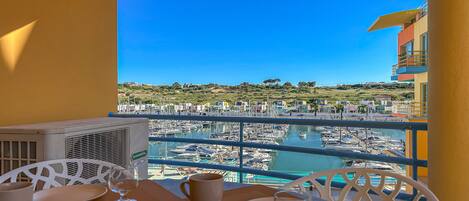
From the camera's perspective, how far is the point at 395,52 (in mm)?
8727

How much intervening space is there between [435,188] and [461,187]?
7.6 inches

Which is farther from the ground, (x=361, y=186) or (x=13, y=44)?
(x=13, y=44)

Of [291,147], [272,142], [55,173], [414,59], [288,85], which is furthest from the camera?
[414,59]

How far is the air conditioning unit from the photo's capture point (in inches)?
66.8

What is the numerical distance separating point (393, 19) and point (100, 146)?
7.73m

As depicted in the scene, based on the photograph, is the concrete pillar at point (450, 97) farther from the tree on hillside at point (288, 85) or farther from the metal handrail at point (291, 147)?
the tree on hillside at point (288, 85)

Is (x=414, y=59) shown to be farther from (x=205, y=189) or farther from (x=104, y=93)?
(x=205, y=189)

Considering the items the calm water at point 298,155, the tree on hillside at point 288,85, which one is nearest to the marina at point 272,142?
the calm water at point 298,155

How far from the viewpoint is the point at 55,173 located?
134 centimetres

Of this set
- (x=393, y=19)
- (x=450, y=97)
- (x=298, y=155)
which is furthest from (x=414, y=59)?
(x=450, y=97)

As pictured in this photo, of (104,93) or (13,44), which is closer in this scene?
(13,44)

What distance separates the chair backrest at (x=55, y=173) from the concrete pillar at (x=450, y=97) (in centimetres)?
176

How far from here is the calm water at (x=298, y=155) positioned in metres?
2.60

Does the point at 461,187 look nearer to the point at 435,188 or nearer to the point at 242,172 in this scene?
the point at 435,188
